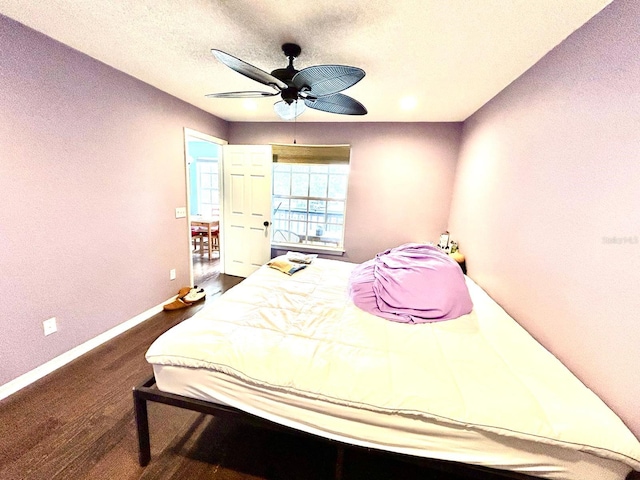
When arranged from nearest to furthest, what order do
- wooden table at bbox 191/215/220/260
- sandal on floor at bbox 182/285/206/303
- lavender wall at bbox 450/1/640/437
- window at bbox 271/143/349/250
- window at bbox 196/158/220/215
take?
lavender wall at bbox 450/1/640/437, sandal on floor at bbox 182/285/206/303, window at bbox 271/143/349/250, wooden table at bbox 191/215/220/260, window at bbox 196/158/220/215

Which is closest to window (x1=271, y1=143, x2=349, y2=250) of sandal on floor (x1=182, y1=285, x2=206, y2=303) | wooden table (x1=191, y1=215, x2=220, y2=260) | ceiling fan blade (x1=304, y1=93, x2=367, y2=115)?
sandal on floor (x1=182, y1=285, x2=206, y2=303)

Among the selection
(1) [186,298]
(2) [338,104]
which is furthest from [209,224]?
(2) [338,104]

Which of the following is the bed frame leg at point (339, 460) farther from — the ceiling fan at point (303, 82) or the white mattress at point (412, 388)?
the ceiling fan at point (303, 82)

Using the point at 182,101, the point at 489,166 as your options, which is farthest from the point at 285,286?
the point at 182,101

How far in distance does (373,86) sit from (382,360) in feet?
7.32

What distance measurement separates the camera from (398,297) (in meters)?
1.66

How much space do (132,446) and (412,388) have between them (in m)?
1.53

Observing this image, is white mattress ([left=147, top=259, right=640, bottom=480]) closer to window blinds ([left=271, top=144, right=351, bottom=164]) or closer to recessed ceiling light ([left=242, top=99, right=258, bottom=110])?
recessed ceiling light ([left=242, top=99, right=258, bottom=110])

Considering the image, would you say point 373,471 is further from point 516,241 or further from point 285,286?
point 516,241

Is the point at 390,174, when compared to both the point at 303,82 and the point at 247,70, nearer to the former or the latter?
the point at 303,82

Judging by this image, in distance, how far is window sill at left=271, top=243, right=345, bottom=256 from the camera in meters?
3.79

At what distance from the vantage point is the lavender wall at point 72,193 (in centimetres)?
159

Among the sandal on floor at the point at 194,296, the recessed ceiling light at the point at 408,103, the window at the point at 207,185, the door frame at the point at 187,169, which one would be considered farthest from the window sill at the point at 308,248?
the window at the point at 207,185

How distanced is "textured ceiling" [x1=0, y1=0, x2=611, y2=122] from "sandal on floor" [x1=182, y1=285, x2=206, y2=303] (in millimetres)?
2289
